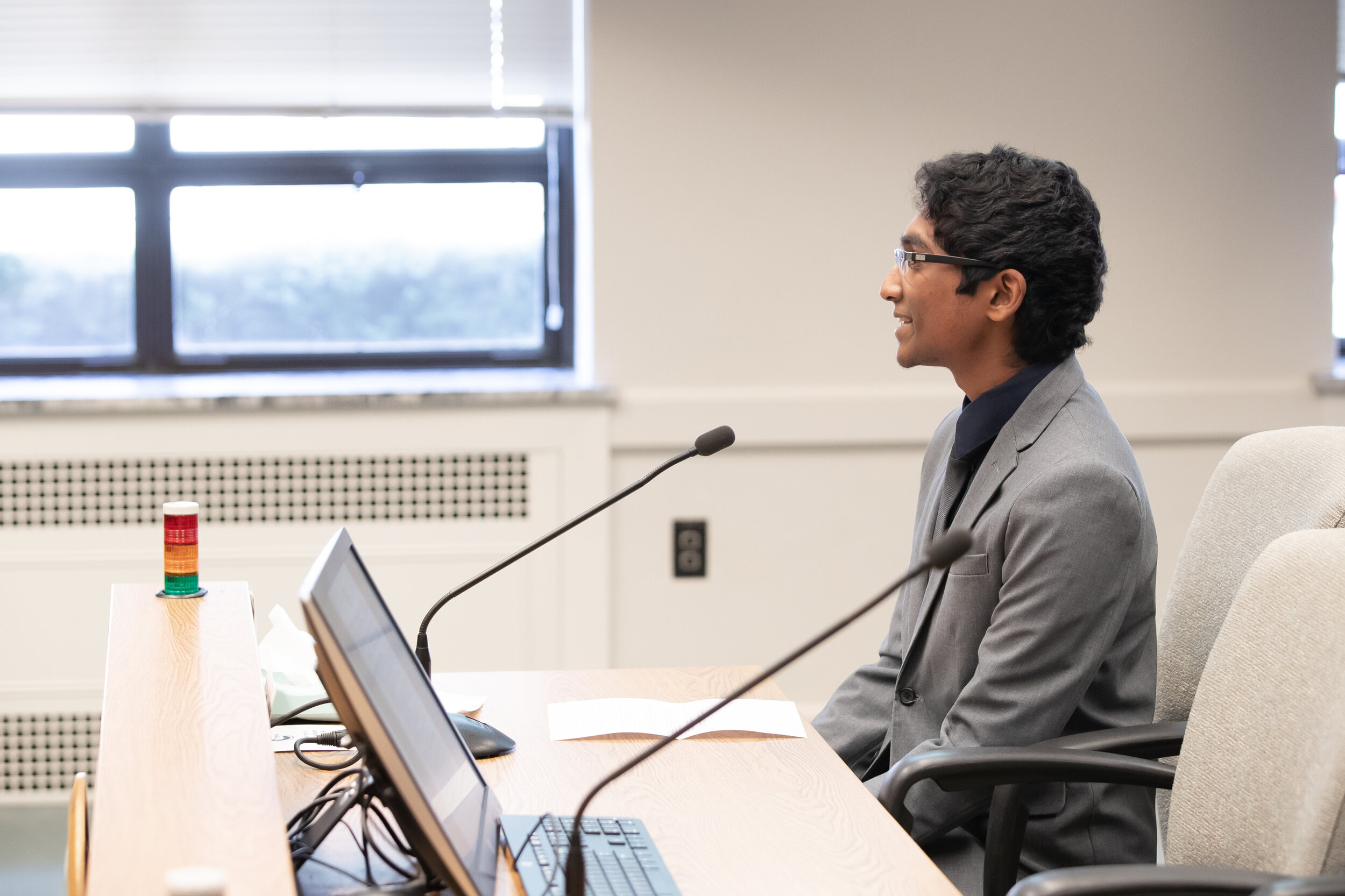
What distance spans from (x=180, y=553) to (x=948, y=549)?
1.17 meters

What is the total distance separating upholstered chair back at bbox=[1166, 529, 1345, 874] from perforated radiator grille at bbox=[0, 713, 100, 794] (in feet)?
8.09

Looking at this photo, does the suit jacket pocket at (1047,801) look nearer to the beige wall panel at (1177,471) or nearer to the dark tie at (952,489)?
the dark tie at (952,489)

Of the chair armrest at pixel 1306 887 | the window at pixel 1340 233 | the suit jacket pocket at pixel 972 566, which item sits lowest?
the chair armrest at pixel 1306 887

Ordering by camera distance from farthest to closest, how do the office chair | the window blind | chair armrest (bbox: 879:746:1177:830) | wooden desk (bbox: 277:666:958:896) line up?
the window blind < chair armrest (bbox: 879:746:1177:830) < wooden desk (bbox: 277:666:958:896) < the office chair

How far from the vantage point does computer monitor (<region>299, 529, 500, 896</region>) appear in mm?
841

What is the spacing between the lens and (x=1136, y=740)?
1407 mm

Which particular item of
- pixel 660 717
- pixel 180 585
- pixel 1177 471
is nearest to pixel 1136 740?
pixel 660 717

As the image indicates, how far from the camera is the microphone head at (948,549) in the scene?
91 centimetres

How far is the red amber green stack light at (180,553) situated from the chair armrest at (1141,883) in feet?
3.83

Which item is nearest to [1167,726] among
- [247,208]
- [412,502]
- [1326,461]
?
[1326,461]

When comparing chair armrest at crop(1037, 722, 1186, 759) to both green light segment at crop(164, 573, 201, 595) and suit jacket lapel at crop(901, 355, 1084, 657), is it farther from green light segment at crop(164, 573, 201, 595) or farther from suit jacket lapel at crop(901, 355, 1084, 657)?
green light segment at crop(164, 573, 201, 595)

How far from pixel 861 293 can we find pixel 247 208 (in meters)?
1.60

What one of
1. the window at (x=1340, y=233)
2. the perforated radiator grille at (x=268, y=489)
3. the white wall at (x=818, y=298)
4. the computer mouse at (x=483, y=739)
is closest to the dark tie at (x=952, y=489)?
the computer mouse at (x=483, y=739)

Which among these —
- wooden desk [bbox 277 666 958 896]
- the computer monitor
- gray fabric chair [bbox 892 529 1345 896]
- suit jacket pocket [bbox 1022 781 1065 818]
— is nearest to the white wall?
wooden desk [bbox 277 666 958 896]
